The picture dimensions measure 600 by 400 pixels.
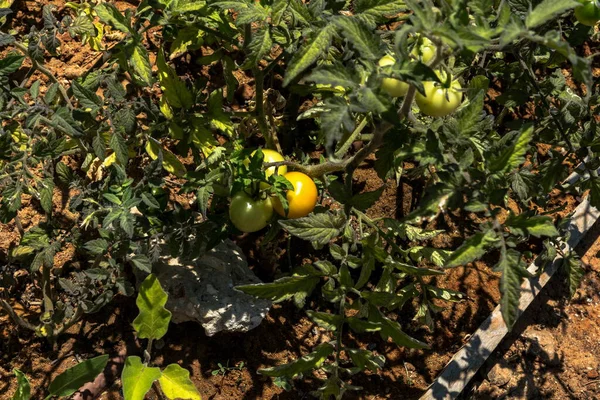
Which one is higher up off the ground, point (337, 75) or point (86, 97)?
point (337, 75)

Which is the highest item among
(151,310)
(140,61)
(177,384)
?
(140,61)

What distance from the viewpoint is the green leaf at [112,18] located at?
6.23 ft

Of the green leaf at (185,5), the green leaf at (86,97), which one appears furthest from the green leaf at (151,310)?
the green leaf at (185,5)

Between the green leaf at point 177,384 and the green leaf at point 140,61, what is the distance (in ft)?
2.86

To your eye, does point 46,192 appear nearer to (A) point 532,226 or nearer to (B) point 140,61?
(B) point 140,61

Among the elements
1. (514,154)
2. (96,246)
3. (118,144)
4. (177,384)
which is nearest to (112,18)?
(118,144)

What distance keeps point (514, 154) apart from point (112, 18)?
1.22m

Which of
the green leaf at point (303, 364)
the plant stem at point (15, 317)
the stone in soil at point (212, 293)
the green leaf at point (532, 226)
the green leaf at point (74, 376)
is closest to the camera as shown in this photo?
the green leaf at point (532, 226)

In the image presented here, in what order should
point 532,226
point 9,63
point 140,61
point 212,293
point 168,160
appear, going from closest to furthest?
1. point 532,226
2. point 9,63
3. point 140,61
4. point 168,160
5. point 212,293

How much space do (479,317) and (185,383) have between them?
4.30 ft

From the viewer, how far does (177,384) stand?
6.16 feet

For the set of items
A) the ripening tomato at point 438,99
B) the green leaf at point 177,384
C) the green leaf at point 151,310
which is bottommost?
the green leaf at point 177,384

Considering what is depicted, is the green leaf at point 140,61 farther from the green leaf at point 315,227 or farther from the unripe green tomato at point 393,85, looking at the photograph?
the unripe green tomato at point 393,85

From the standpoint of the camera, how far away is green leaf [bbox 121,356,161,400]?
1.76 metres
